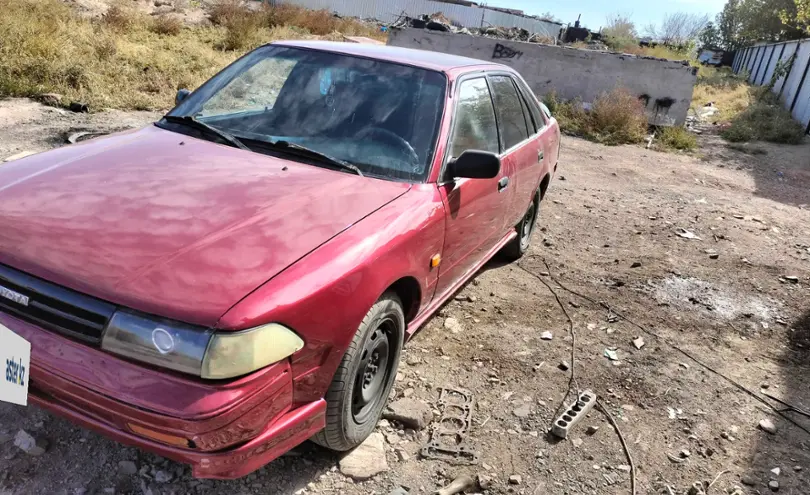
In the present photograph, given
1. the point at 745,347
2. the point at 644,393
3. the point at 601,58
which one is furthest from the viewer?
the point at 601,58

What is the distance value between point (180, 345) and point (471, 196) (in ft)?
6.21

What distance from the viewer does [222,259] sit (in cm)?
198

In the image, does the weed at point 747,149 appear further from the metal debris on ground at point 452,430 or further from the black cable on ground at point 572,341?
the metal debris on ground at point 452,430

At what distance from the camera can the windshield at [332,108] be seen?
2.96 metres

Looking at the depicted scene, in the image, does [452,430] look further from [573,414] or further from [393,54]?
[393,54]

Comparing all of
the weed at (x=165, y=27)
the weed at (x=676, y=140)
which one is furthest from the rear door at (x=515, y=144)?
the weed at (x=165, y=27)

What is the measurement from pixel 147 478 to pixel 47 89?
822 cm

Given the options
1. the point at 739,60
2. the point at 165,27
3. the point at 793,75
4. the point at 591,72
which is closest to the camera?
the point at 591,72

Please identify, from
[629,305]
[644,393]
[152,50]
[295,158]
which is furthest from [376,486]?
[152,50]

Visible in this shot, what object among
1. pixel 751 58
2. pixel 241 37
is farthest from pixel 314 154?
pixel 751 58

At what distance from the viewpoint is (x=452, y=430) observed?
9.47ft

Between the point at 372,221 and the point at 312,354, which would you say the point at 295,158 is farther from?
the point at 312,354

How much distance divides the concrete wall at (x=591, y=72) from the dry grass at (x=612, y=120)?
63 centimetres

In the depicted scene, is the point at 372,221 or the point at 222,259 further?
the point at 372,221
